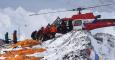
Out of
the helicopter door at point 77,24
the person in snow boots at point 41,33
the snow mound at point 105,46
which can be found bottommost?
the person in snow boots at point 41,33

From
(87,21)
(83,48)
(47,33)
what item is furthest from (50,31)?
(83,48)

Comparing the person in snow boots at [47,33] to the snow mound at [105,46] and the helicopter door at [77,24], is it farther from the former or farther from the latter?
the snow mound at [105,46]

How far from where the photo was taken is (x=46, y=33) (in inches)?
1490

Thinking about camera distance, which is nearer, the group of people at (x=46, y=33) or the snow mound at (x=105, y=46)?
the snow mound at (x=105, y=46)

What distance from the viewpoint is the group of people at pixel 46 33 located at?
36.8 m

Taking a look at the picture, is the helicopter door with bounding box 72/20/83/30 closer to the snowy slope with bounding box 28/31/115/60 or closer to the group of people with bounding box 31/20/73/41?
the group of people with bounding box 31/20/73/41

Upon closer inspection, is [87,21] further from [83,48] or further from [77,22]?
[83,48]

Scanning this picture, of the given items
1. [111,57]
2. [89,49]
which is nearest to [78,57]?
[89,49]

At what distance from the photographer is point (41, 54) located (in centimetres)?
2673

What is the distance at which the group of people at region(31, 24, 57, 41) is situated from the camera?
36.8 meters

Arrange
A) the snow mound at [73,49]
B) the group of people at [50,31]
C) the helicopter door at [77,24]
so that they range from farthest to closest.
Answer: the group of people at [50,31], the helicopter door at [77,24], the snow mound at [73,49]

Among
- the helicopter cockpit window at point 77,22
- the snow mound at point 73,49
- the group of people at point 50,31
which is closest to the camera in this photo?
the snow mound at point 73,49

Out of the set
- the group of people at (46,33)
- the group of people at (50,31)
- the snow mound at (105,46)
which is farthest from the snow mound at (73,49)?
the group of people at (46,33)

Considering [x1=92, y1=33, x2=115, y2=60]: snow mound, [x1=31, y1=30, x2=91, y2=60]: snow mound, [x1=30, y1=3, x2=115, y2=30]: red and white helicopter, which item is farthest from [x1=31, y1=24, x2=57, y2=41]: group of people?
[x1=92, y1=33, x2=115, y2=60]: snow mound
